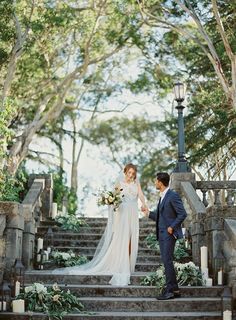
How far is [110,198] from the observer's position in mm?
10188

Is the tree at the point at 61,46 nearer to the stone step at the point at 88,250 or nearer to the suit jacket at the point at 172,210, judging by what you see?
the stone step at the point at 88,250

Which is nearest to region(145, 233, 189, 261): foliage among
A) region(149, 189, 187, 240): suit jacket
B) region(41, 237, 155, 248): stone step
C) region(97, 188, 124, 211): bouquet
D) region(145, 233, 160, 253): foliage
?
region(145, 233, 160, 253): foliage

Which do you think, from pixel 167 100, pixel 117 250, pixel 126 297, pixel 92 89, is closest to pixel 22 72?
pixel 92 89

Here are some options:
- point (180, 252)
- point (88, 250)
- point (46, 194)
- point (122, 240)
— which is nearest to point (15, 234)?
point (122, 240)

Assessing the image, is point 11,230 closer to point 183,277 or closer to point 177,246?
point 183,277

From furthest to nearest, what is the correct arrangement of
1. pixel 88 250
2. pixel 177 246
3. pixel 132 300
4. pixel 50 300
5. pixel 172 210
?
1. pixel 88 250
2. pixel 177 246
3. pixel 172 210
4. pixel 132 300
5. pixel 50 300

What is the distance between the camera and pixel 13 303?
8.07 meters

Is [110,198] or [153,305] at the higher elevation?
[110,198]

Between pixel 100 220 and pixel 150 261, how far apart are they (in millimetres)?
3121

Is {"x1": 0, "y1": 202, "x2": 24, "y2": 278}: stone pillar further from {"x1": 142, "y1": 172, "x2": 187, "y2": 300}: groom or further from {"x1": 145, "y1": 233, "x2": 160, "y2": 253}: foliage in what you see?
{"x1": 145, "y1": 233, "x2": 160, "y2": 253}: foliage

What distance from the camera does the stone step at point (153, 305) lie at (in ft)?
27.6

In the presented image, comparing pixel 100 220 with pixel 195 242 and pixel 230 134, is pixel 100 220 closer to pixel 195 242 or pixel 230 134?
pixel 195 242

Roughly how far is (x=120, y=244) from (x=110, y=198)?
0.79 meters

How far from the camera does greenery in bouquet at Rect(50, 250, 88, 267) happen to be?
1059 cm
